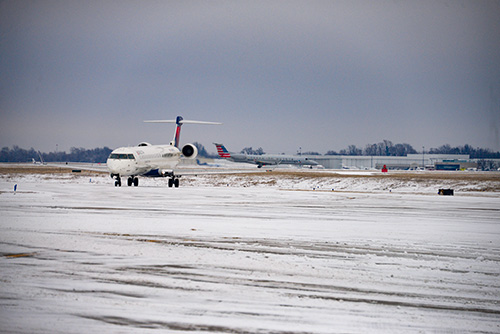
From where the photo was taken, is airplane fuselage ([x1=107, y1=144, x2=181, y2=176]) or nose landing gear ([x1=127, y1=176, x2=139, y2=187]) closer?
airplane fuselage ([x1=107, y1=144, x2=181, y2=176])

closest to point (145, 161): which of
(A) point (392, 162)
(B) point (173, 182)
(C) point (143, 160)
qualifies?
(C) point (143, 160)

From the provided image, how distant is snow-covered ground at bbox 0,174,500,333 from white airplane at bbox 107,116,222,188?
2248 centimetres

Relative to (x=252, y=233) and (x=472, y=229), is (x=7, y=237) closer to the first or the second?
(x=252, y=233)

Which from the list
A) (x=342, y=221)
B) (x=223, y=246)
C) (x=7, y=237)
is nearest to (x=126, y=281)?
(x=223, y=246)

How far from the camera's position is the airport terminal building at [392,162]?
15150cm

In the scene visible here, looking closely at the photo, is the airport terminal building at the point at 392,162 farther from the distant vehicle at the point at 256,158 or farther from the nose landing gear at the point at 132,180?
the nose landing gear at the point at 132,180

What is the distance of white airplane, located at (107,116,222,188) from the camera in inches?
1494

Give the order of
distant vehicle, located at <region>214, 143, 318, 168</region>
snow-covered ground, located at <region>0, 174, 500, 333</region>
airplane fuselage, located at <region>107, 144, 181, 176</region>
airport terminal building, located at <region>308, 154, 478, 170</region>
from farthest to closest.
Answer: airport terminal building, located at <region>308, 154, 478, 170</region> < distant vehicle, located at <region>214, 143, 318, 168</region> < airplane fuselage, located at <region>107, 144, 181, 176</region> < snow-covered ground, located at <region>0, 174, 500, 333</region>

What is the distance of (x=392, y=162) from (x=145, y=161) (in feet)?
475

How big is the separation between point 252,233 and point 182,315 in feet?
23.5

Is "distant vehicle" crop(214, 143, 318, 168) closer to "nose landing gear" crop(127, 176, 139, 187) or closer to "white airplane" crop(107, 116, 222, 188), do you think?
"white airplane" crop(107, 116, 222, 188)

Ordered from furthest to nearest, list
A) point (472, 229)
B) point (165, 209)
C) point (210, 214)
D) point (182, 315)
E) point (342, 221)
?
point (165, 209)
point (210, 214)
point (342, 221)
point (472, 229)
point (182, 315)

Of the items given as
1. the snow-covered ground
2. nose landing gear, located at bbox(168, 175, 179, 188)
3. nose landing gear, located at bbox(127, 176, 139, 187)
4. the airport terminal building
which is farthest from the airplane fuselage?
the airport terminal building

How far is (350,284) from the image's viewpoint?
25.2 feet
